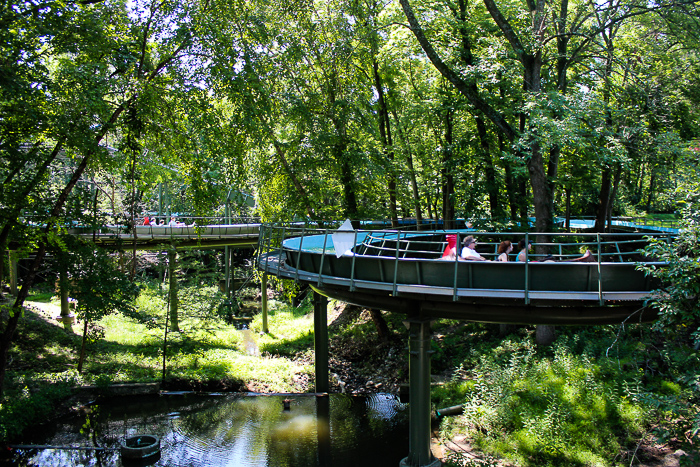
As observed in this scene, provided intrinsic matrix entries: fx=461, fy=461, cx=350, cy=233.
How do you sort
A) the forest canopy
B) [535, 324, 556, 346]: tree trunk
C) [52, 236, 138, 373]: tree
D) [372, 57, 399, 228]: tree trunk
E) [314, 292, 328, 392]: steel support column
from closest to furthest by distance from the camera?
the forest canopy
[52, 236, 138, 373]: tree
[535, 324, 556, 346]: tree trunk
[314, 292, 328, 392]: steel support column
[372, 57, 399, 228]: tree trunk

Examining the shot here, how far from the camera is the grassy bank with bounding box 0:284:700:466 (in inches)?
392

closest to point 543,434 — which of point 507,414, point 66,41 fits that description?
point 507,414

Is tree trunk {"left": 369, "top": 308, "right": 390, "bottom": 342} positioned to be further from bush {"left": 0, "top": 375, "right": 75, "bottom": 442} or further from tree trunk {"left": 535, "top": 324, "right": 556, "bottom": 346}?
bush {"left": 0, "top": 375, "right": 75, "bottom": 442}

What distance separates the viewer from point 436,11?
18.5 metres

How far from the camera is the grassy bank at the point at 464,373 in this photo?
392 inches

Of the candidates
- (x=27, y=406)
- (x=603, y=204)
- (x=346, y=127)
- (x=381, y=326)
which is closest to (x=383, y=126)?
(x=346, y=127)

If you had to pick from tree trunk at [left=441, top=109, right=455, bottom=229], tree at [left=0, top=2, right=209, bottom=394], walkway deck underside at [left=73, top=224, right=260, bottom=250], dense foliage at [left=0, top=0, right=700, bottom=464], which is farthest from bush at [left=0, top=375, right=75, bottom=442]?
tree trunk at [left=441, top=109, right=455, bottom=229]

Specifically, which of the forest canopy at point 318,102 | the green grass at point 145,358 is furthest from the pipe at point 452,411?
the forest canopy at point 318,102

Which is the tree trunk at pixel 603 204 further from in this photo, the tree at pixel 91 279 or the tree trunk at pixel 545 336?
the tree at pixel 91 279

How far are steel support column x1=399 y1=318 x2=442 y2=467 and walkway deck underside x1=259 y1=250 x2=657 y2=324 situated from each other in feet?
1.33

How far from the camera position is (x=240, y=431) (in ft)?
43.2

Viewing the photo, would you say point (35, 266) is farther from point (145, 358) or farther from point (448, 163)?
point (448, 163)

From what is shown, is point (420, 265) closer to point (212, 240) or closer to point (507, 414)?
point (507, 414)

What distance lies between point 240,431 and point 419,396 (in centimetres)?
674
